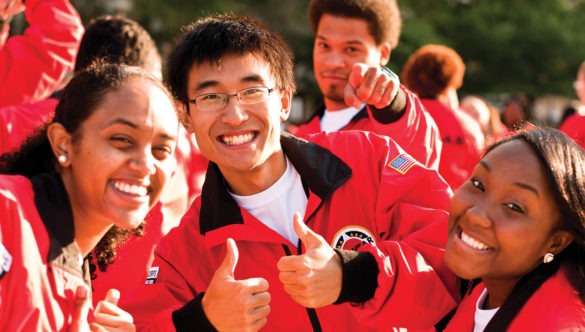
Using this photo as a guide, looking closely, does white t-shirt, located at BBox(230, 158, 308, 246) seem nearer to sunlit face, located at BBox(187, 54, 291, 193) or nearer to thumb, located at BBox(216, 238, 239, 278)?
sunlit face, located at BBox(187, 54, 291, 193)

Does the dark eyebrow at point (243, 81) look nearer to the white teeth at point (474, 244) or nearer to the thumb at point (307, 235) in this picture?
the thumb at point (307, 235)

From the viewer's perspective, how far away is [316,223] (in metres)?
3.14

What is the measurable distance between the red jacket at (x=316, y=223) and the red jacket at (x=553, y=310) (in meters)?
0.49

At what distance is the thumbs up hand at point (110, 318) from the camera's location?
2582 mm

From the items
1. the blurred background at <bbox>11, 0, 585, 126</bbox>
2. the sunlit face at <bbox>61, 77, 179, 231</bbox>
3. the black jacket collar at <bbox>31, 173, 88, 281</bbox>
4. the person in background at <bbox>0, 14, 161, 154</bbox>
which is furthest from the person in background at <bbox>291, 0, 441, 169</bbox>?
the blurred background at <bbox>11, 0, 585, 126</bbox>

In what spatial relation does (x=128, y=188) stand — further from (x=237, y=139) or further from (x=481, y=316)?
(x=481, y=316)

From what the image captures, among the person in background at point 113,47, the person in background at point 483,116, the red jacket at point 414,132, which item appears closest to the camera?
the red jacket at point 414,132

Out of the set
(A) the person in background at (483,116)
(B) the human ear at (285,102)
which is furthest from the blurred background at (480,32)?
(B) the human ear at (285,102)

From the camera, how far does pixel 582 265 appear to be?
2.57m

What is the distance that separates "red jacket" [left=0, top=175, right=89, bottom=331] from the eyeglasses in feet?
2.31

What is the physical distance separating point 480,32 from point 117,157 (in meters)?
18.3

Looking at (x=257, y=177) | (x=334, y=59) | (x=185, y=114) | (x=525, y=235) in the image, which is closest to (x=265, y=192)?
(x=257, y=177)

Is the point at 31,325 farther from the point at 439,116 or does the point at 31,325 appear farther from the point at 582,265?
the point at 439,116

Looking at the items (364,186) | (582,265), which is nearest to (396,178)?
A: (364,186)
